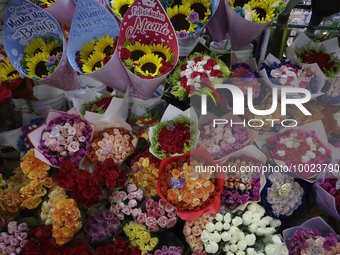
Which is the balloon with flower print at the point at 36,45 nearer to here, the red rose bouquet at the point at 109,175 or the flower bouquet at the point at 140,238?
the red rose bouquet at the point at 109,175

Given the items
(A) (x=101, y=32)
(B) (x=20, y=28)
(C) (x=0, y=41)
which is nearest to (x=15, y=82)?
(B) (x=20, y=28)

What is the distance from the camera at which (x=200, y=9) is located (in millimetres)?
1858

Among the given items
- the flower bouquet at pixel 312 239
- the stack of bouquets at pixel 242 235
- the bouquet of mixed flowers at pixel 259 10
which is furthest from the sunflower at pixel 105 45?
the flower bouquet at pixel 312 239

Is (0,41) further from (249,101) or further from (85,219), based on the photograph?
(249,101)

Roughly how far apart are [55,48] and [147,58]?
0.77 m

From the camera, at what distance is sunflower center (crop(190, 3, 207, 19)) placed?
72.7 inches

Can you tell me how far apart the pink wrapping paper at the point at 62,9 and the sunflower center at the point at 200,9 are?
41.0 inches

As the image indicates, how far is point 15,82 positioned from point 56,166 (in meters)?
0.86

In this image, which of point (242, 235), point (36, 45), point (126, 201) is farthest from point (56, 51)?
point (242, 235)

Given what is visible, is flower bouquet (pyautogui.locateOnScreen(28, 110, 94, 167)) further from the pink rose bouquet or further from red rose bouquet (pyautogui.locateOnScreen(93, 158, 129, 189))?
red rose bouquet (pyautogui.locateOnScreen(93, 158, 129, 189))

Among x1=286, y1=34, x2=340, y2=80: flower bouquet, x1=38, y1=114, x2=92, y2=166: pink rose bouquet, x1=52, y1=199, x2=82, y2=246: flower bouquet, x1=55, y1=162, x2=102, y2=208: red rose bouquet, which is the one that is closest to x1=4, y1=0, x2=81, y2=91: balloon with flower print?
x1=38, y1=114, x2=92, y2=166: pink rose bouquet

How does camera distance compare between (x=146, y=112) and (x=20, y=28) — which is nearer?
(x=20, y=28)

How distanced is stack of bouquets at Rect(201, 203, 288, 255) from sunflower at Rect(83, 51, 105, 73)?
126 centimetres

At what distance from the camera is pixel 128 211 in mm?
1320
